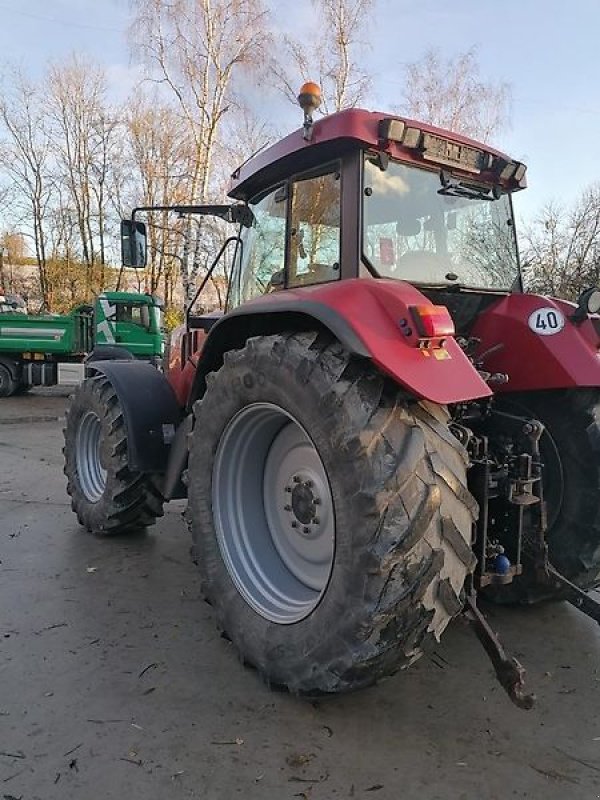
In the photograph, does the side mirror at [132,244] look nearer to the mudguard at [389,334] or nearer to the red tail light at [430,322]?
the mudguard at [389,334]

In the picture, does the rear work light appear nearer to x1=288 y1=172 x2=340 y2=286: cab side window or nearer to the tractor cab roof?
x1=288 y1=172 x2=340 y2=286: cab side window

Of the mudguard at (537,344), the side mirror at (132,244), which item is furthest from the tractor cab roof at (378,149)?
the side mirror at (132,244)

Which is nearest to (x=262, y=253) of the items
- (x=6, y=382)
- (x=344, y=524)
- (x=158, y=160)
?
(x=344, y=524)

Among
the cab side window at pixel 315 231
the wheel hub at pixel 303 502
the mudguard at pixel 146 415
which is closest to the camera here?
the wheel hub at pixel 303 502

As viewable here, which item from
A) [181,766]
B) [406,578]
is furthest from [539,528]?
[181,766]

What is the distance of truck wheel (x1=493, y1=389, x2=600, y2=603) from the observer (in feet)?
9.68

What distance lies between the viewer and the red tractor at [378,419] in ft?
6.89

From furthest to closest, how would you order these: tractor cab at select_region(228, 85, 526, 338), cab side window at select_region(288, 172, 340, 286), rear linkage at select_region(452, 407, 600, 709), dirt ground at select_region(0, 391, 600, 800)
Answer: cab side window at select_region(288, 172, 340, 286)
tractor cab at select_region(228, 85, 526, 338)
rear linkage at select_region(452, 407, 600, 709)
dirt ground at select_region(0, 391, 600, 800)

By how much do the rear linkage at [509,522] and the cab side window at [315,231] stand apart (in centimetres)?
91

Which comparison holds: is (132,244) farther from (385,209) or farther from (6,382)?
(6,382)

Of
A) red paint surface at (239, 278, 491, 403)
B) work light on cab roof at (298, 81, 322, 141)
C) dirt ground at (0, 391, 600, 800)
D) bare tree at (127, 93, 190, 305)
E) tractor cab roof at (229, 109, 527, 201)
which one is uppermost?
bare tree at (127, 93, 190, 305)

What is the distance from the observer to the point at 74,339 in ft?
47.4

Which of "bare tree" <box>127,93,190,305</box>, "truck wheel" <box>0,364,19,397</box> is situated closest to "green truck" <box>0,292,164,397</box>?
"truck wheel" <box>0,364,19,397</box>

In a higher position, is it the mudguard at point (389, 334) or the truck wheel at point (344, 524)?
the mudguard at point (389, 334)
